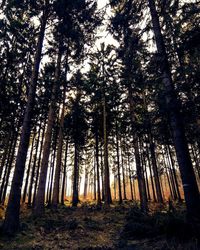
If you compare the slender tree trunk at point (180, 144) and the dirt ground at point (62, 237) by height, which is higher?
the slender tree trunk at point (180, 144)

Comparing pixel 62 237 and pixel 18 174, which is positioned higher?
pixel 18 174

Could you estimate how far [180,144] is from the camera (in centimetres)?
723

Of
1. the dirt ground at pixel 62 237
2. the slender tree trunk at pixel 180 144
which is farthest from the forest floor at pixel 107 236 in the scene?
the slender tree trunk at pixel 180 144

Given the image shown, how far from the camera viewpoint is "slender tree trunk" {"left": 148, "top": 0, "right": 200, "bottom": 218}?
21.0ft

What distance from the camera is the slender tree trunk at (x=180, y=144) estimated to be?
6.41 meters

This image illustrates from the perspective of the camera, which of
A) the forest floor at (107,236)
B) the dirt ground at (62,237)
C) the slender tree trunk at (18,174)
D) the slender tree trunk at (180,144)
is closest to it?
the forest floor at (107,236)

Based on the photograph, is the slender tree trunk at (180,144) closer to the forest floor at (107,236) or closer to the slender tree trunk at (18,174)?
the forest floor at (107,236)

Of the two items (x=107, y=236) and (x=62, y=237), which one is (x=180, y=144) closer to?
(x=107, y=236)

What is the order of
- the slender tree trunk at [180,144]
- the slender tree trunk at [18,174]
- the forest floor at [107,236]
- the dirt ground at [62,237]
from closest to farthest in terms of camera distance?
the forest floor at [107,236], the slender tree trunk at [180,144], the dirt ground at [62,237], the slender tree trunk at [18,174]

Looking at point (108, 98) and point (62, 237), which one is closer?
point (62, 237)

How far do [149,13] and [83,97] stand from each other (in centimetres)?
1359

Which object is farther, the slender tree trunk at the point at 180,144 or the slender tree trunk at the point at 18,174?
the slender tree trunk at the point at 18,174

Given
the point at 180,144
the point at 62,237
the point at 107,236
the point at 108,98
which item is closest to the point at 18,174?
the point at 62,237

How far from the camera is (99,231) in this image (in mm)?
8992
